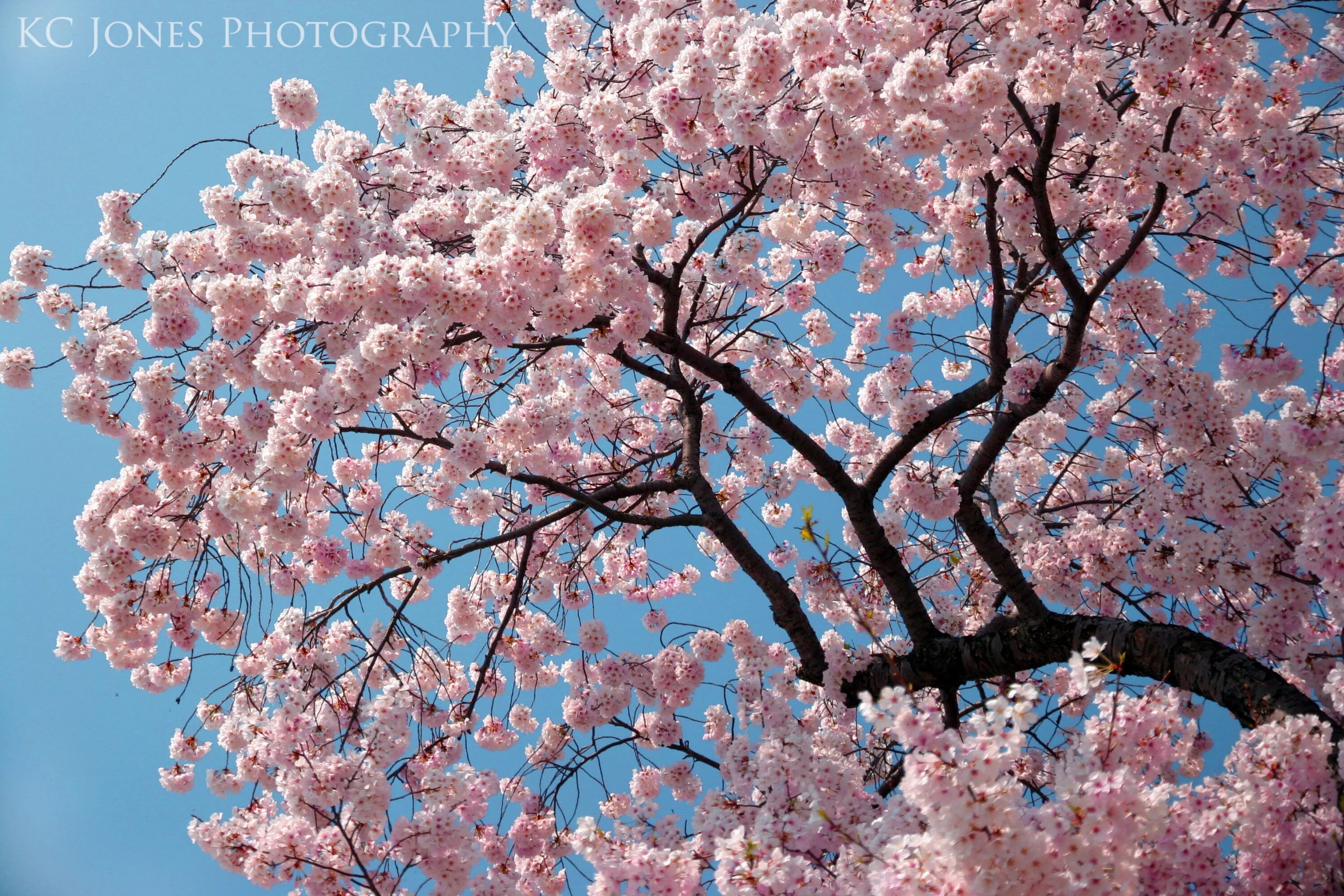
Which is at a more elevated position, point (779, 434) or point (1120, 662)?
point (779, 434)

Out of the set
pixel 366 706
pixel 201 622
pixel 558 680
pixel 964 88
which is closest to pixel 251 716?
pixel 366 706

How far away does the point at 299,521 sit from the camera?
4.40 meters

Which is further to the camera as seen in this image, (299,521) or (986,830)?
(299,521)

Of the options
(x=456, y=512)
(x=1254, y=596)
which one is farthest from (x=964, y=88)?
(x=456, y=512)

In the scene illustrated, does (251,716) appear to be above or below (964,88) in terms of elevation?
below

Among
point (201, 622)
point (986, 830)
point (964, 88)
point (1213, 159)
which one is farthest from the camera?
point (201, 622)

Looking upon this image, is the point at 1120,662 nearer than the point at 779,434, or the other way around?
the point at 1120,662

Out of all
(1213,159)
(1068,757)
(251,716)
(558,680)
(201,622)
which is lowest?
(1068,757)

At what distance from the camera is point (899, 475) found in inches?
205

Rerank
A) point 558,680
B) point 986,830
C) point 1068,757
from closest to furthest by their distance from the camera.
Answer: point 986,830 < point 1068,757 < point 558,680

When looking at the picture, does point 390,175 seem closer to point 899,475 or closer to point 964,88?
point 964,88

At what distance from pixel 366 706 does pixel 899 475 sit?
3.19 meters

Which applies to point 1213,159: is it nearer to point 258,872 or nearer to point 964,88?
point 964,88

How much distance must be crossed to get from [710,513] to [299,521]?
2.15m
